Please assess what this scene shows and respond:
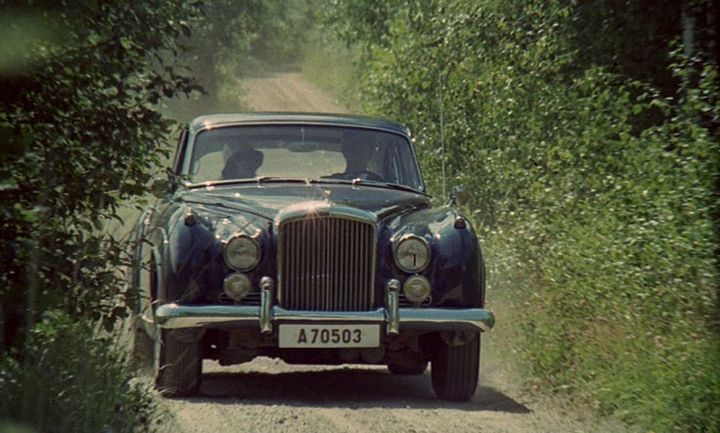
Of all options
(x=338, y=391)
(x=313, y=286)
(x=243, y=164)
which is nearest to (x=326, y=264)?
(x=313, y=286)

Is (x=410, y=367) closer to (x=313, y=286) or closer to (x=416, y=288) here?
(x=416, y=288)

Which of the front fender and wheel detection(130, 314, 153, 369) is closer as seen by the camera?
the front fender

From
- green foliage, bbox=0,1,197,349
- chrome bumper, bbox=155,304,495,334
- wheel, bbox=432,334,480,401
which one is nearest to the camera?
green foliage, bbox=0,1,197,349

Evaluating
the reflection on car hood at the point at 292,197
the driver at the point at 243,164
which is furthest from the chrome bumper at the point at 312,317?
the driver at the point at 243,164

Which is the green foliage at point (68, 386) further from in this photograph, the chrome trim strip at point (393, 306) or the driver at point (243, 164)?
the driver at point (243, 164)

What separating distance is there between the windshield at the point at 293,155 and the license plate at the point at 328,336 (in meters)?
1.54

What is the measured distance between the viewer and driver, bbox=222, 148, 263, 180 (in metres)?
9.50

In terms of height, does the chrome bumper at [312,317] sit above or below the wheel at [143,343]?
above

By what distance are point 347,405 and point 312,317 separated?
56cm

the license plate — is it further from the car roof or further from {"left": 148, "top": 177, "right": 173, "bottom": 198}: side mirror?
the car roof

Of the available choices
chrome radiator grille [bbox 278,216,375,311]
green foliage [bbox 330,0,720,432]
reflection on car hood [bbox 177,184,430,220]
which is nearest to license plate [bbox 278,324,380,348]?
chrome radiator grille [bbox 278,216,375,311]

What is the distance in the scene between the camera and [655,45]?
1385cm

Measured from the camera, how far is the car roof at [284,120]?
9.79m

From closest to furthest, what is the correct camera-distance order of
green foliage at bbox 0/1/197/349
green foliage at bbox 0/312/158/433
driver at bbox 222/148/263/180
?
green foliage at bbox 0/312/158/433 < green foliage at bbox 0/1/197/349 < driver at bbox 222/148/263/180
